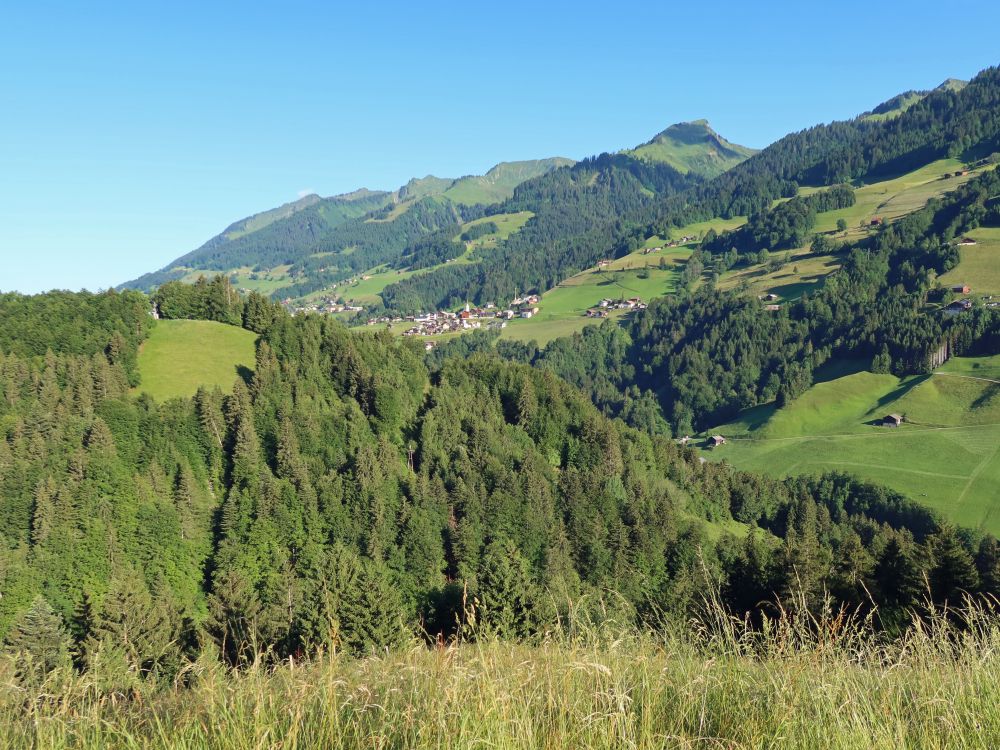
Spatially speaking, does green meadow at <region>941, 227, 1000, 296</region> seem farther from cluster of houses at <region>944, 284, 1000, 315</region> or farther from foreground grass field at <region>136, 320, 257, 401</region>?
foreground grass field at <region>136, 320, 257, 401</region>

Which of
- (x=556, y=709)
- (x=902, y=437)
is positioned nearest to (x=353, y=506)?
(x=556, y=709)

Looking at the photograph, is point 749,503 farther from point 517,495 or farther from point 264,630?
point 264,630

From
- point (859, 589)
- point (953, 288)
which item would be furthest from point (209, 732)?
point (953, 288)

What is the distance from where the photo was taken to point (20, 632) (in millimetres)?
38531

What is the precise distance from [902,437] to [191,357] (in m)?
130

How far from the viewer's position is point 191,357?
8356 cm

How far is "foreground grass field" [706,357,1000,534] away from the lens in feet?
309

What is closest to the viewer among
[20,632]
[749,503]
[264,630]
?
[264,630]

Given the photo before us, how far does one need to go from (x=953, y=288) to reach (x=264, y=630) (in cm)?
21398

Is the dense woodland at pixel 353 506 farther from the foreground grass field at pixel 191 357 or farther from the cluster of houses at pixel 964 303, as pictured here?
the cluster of houses at pixel 964 303

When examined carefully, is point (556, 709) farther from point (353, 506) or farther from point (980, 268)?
point (980, 268)

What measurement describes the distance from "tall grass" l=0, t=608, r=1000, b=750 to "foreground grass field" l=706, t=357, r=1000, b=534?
10301 centimetres

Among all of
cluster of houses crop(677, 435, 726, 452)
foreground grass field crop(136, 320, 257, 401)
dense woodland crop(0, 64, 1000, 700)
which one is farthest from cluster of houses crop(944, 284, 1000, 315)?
foreground grass field crop(136, 320, 257, 401)

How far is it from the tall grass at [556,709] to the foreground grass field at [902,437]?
103m
